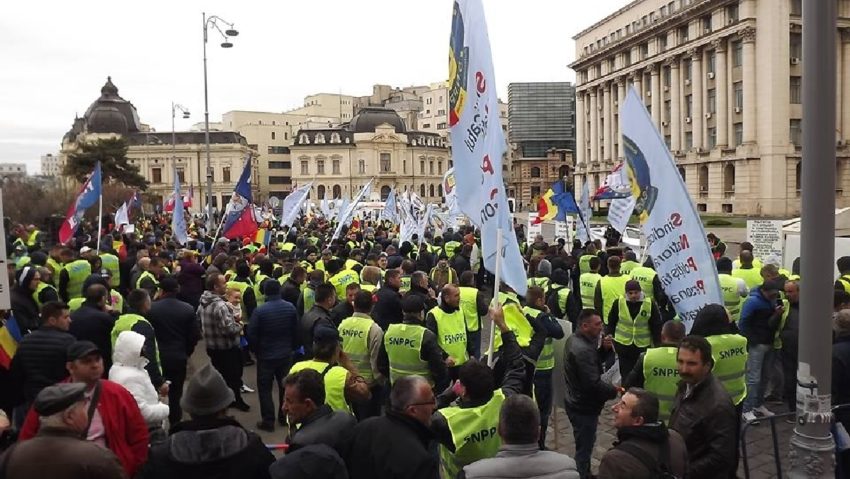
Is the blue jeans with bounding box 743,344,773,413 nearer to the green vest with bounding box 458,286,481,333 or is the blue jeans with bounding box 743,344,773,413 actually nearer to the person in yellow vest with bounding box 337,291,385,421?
the green vest with bounding box 458,286,481,333

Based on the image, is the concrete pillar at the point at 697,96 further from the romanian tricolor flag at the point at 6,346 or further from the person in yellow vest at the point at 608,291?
the romanian tricolor flag at the point at 6,346

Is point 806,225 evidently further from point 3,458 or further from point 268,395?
point 268,395

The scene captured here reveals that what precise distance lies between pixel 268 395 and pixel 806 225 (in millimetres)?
5784

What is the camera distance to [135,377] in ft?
15.3

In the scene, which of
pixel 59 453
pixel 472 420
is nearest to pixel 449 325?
pixel 472 420

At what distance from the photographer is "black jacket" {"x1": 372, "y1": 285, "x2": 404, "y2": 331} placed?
25.1 feet

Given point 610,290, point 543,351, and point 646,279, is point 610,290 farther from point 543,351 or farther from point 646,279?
point 543,351

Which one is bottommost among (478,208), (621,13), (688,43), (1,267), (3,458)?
(3,458)

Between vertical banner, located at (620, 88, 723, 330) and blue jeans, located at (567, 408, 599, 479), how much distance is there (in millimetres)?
1158

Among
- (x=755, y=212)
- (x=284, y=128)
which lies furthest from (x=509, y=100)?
(x=755, y=212)

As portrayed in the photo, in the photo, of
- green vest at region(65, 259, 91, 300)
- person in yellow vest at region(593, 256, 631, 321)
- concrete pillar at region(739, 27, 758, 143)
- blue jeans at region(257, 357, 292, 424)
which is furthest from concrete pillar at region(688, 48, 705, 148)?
blue jeans at region(257, 357, 292, 424)

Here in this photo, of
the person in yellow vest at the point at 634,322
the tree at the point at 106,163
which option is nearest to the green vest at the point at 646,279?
the person in yellow vest at the point at 634,322

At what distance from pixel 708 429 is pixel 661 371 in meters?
1.06

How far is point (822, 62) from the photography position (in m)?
3.81
